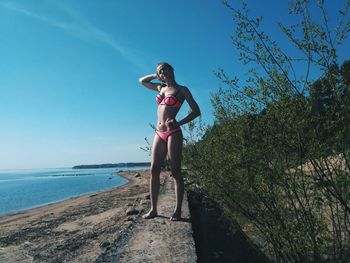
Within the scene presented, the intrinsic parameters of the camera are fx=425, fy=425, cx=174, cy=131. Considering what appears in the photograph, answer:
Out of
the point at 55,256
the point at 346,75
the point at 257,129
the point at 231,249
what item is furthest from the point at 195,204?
the point at 346,75

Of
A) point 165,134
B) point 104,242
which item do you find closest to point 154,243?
point 165,134

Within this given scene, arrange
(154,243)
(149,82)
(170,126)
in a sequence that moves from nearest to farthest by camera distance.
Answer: (154,243) → (170,126) → (149,82)

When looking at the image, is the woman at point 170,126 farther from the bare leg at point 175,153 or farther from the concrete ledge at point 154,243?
the concrete ledge at point 154,243

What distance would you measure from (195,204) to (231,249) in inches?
82.7

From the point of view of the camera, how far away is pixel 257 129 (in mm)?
5809

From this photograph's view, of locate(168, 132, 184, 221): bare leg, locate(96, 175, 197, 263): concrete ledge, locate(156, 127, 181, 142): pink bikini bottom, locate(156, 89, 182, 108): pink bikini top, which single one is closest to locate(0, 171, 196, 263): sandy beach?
locate(96, 175, 197, 263): concrete ledge

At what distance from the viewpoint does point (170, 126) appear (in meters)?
5.84

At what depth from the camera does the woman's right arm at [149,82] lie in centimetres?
655

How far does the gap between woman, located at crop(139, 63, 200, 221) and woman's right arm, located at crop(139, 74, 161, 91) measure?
0.26 meters

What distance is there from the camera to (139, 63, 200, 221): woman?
19.3 feet

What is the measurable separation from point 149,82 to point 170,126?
3.73ft

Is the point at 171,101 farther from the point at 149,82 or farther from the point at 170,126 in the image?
the point at 149,82

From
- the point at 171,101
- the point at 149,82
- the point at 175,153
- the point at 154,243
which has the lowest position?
the point at 154,243

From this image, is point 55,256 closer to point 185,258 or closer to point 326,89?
point 185,258
